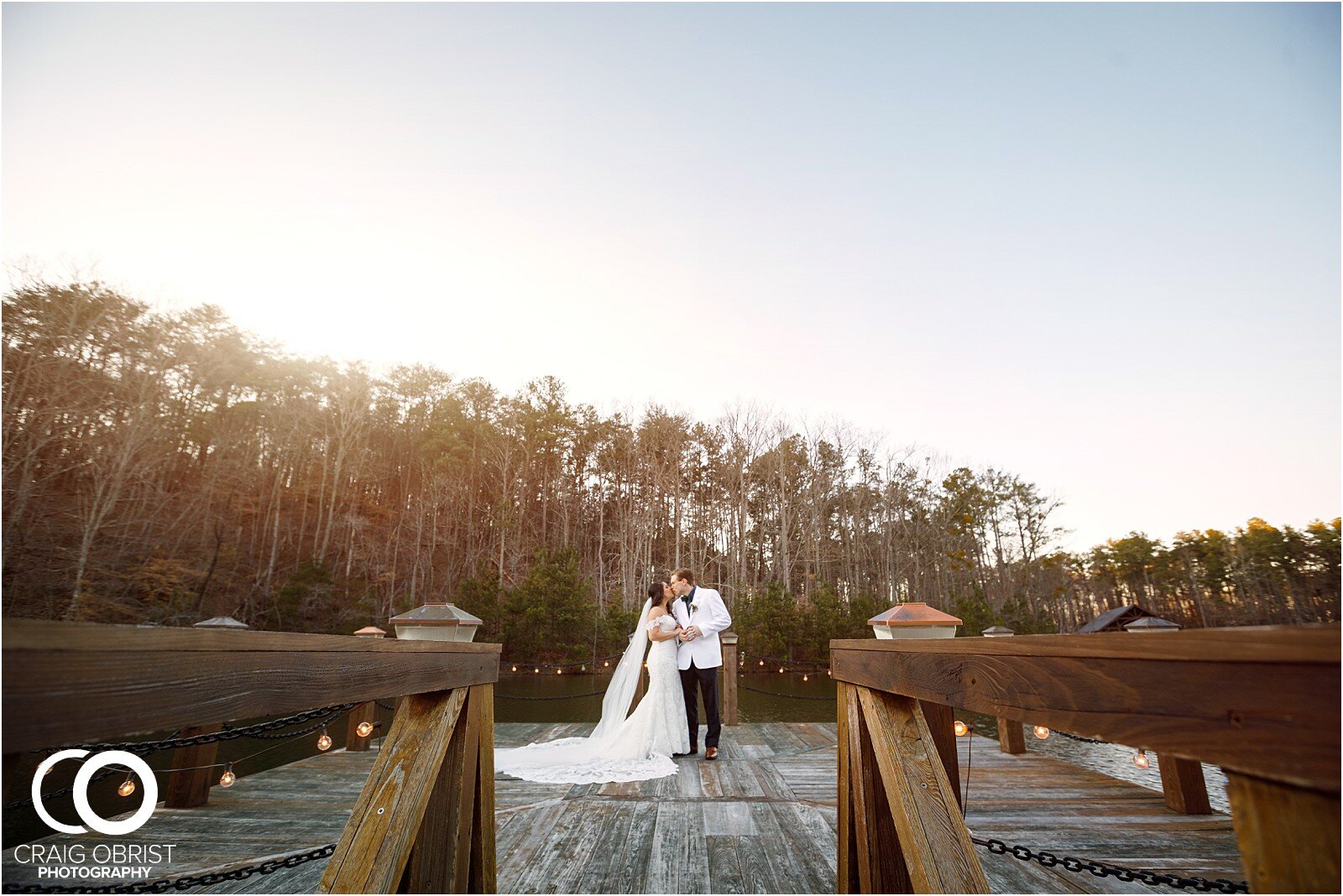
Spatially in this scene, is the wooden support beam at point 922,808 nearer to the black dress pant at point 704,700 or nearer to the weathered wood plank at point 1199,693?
the weathered wood plank at point 1199,693

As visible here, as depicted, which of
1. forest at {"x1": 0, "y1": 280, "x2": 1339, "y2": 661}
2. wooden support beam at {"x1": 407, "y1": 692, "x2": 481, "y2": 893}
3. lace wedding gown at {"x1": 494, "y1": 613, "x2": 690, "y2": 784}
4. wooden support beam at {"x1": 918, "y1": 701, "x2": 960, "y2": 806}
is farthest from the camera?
forest at {"x1": 0, "y1": 280, "x2": 1339, "y2": 661}

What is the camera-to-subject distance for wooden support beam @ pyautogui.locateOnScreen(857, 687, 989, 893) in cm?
134

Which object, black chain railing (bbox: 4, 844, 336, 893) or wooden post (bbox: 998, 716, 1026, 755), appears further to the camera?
wooden post (bbox: 998, 716, 1026, 755)

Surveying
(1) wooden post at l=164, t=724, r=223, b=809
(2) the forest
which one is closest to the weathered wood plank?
(1) wooden post at l=164, t=724, r=223, b=809

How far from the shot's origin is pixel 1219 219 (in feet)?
24.2

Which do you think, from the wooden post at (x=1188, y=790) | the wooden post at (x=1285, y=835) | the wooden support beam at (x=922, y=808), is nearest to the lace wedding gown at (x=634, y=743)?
the wooden post at (x=1188, y=790)

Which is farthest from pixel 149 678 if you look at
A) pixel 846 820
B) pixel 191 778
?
pixel 191 778

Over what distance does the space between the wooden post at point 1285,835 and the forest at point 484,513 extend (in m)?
11.7

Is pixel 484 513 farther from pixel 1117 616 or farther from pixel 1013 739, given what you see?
pixel 1117 616

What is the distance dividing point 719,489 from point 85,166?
16038mm

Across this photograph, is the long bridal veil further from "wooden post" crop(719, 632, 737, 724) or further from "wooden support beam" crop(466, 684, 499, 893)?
"wooden support beam" crop(466, 684, 499, 893)

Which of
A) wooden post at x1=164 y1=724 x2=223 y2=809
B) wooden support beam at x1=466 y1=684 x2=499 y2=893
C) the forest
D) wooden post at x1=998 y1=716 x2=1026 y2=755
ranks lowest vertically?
wooden post at x1=998 y1=716 x2=1026 y2=755

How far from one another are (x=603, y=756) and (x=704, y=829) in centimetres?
213

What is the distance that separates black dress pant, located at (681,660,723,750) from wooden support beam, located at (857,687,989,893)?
3802mm
